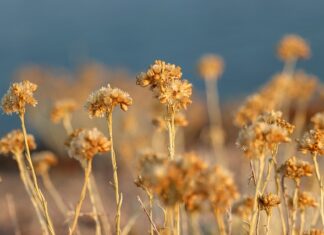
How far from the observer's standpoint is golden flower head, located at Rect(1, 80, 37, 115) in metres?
2.45

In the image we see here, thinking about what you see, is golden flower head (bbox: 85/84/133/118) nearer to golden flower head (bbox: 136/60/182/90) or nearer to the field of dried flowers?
the field of dried flowers

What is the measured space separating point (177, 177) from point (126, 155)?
16.2 ft

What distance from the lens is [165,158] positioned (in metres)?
1.69

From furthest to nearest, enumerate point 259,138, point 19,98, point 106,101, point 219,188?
point 19,98 → point 106,101 → point 259,138 → point 219,188

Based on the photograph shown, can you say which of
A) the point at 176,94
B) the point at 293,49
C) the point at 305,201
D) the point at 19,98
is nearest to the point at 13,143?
the point at 19,98

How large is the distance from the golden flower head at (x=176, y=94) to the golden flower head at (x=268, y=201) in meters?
0.46

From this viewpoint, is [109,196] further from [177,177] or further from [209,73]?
[177,177]

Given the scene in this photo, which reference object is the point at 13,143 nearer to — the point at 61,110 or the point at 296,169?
the point at 61,110

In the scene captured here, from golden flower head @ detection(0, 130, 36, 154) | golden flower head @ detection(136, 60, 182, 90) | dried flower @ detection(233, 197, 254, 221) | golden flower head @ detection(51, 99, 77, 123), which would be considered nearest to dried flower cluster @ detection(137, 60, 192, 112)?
golden flower head @ detection(136, 60, 182, 90)

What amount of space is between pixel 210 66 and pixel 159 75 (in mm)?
3596

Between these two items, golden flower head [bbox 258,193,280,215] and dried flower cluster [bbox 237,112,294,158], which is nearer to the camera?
dried flower cluster [bbox 237,112,294,158]

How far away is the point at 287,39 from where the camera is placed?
523 centimetres

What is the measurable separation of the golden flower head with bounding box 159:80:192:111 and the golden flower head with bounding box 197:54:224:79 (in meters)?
3.58

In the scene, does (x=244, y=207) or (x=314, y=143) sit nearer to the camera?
(x=314, y=143)
